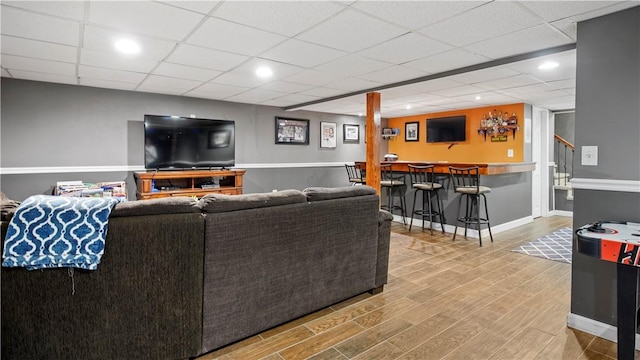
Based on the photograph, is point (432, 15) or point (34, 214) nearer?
point (34, 214)

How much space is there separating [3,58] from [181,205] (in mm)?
3277

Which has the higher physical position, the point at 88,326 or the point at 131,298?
the point at 131,298

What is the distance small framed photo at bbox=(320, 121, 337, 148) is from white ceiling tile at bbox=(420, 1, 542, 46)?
483 centimetres

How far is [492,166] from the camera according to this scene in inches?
187

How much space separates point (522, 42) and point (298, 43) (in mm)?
2028

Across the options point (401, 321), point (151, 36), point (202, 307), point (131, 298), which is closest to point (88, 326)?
point (131, 298)

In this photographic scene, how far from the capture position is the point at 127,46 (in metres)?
3.05

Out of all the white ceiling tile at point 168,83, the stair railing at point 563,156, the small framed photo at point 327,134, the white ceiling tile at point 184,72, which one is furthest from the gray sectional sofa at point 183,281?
the stair railing at point 563,156

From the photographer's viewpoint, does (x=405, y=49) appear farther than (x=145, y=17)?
Yes

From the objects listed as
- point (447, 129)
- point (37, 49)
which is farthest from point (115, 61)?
point (447, 129)

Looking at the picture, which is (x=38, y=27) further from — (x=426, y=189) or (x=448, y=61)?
(x=426, y=189)

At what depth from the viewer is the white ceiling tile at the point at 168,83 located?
4438mm

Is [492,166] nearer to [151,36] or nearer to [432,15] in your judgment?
[432,15]

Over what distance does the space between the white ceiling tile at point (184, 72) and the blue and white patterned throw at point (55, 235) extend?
8.15 feet
